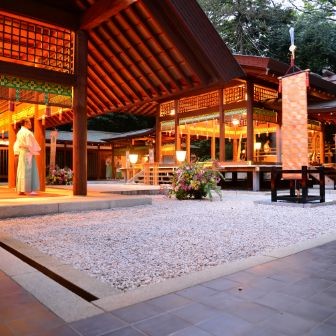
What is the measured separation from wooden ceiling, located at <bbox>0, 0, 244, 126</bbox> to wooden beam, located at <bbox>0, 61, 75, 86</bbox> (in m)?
0.03

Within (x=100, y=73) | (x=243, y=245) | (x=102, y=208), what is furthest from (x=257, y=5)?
(x=243, y=245)

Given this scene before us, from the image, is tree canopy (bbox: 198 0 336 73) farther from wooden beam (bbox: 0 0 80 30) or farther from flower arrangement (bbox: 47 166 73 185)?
wooden beam (bbox: 0 0 80 30)

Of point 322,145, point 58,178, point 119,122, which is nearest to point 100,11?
point 58,178

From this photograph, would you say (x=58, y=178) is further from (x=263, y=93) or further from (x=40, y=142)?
(x=263, y=93)

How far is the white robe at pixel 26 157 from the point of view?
7992 millimetres

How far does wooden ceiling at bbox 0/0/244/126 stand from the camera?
7.43 meters

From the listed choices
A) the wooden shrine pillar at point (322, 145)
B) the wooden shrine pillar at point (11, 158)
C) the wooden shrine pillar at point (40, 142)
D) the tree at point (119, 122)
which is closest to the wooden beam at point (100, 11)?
the wooden shrine pillar at point (40, 142)

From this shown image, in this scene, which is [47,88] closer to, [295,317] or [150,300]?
[150,300]

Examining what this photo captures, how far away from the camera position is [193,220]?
5.72 m

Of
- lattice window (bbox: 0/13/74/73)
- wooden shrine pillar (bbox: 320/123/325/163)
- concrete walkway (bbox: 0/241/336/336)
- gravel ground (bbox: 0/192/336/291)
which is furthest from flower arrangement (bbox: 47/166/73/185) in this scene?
concrete walkway (bbox: 0/241/336/336)

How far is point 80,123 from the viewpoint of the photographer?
25.9ft

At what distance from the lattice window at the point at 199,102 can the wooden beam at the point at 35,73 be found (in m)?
8.07

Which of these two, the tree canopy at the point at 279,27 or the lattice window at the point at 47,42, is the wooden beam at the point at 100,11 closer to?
the lattice window at the point at 47,42

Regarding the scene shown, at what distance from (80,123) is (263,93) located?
8593mm
